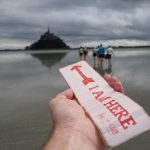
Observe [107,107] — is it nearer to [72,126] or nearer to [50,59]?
[72,126]

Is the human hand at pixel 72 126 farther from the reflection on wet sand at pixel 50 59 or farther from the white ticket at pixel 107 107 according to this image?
the reflection on wet sand at pixel 50 59

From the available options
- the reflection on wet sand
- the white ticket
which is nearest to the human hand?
the white ticket

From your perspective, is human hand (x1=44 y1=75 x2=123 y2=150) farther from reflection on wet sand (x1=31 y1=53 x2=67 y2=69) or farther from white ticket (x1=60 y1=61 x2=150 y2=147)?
reflection on wet sand (x1=31 y1=53 x2=67 y2=69)

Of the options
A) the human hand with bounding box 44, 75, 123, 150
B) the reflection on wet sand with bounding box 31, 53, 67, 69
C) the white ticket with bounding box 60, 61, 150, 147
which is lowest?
the reflection on wet sand with bounding box 31, 53, 67, 69

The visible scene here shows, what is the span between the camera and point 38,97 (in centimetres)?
1121

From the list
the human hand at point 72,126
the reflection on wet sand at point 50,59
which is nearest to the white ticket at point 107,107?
the human hand at point 72,126

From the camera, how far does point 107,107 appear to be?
101 inches

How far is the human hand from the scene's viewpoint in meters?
2.34

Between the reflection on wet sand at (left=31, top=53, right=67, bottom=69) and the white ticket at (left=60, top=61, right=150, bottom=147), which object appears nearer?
the white ticket at (left=60, top=61, right=150, bottom=147)

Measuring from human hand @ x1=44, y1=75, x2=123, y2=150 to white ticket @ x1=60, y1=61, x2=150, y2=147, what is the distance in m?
0.07

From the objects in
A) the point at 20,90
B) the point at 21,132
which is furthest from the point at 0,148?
the point at 20,90

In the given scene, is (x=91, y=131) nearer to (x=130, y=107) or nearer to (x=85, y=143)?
(x=85, y=143)

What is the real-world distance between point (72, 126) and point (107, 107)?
0.93 feet

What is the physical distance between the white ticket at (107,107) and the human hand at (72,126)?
67 millimetres
